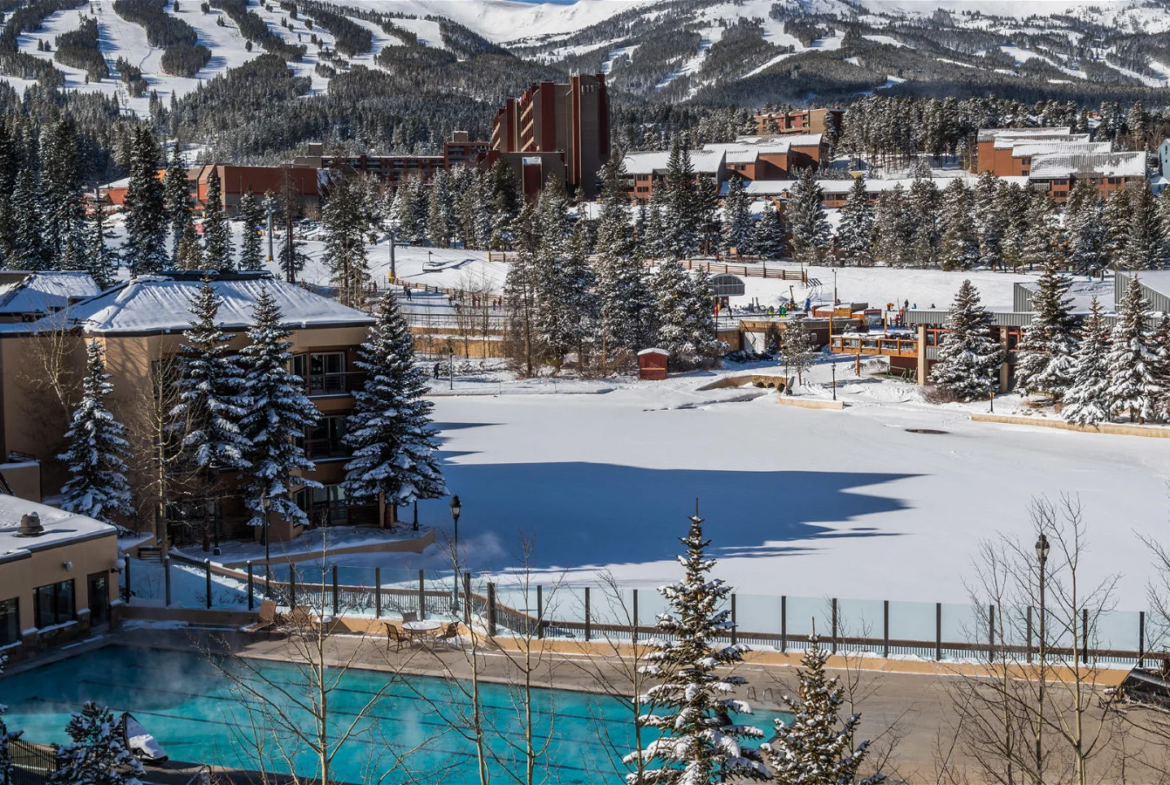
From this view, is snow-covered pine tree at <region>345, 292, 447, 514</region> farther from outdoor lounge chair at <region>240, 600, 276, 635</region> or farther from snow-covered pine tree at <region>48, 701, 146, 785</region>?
snow-covered pine tree at <region>48, 701, 146, 785</region>

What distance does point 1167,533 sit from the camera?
28.5m

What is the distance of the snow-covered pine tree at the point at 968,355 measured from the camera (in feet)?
173

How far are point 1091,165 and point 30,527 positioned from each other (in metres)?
117

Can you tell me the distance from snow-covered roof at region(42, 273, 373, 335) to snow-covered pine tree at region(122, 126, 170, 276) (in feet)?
164

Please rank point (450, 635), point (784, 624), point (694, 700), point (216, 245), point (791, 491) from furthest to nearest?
point (216, 245), point (791, 491), point (450, 635), point (784, 624), point (694, 700)

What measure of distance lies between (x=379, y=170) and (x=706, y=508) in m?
125

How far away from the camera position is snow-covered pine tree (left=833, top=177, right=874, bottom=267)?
3639 inches

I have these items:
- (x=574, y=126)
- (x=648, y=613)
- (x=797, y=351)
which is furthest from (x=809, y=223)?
(x=648, y=613)

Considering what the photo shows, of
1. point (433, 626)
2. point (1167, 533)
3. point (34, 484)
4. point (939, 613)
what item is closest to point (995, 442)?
point (1167, 533)

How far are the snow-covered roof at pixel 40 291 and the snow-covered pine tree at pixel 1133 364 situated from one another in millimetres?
37485

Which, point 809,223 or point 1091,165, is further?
point 1091,165

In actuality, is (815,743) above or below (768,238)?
below

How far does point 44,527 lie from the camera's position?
2194 centimetres

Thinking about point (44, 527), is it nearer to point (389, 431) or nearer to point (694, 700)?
point (389, 431)
